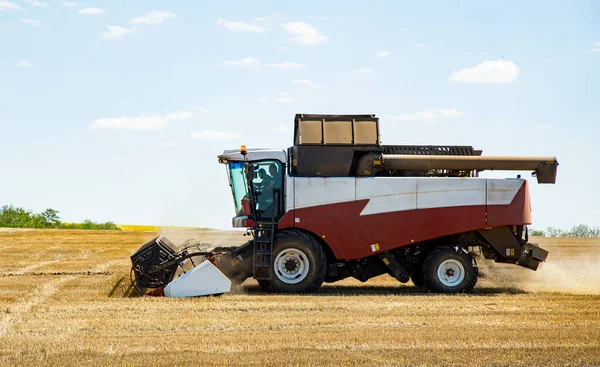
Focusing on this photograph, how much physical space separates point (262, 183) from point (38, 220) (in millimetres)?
29891

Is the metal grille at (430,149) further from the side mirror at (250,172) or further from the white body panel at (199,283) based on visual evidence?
the white body panel at (199,283)

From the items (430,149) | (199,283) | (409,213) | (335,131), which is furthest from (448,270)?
(199,283)

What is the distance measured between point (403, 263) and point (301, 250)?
6.58ft

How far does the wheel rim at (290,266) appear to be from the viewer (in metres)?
13.5

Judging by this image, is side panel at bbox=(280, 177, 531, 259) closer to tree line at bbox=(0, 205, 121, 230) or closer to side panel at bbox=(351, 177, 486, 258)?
side panel at bbox=(351, 177, 486, 258)

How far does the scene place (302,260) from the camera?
44.5 ft

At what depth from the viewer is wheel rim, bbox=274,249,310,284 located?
13.5 m

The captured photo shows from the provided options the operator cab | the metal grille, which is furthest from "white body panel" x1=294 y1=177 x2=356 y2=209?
the metal grille

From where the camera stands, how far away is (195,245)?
1458 centimetres

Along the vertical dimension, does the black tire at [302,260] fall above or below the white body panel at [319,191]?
below

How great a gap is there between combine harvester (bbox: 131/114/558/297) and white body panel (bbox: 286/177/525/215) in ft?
0.06

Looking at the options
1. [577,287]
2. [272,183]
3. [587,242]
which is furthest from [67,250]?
[587,242]

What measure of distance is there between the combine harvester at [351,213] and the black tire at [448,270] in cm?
2

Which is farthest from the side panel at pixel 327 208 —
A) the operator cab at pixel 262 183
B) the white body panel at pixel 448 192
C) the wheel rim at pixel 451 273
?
the wheel rim at pixel 451 273
